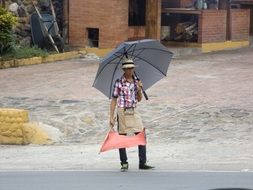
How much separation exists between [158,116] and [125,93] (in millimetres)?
4246

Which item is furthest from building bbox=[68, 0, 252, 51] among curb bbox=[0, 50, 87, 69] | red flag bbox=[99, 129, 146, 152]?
red flag bbox=[99, 129, 146, 152]

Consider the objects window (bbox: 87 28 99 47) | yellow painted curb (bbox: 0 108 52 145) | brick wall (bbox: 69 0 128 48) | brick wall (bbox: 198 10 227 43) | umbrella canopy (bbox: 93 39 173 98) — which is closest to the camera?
umbrella canopy (bbox: 93 39 173 98)

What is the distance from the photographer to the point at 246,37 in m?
26.0

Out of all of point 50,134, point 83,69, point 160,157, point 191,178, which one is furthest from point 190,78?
point 191,178

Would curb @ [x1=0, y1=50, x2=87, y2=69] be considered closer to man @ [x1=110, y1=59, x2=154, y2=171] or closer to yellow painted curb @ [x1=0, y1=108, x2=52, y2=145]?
yellow painted curb @ [x1=0, y1=108, x2=52, y2=145]

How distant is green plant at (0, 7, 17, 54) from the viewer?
20266 mm

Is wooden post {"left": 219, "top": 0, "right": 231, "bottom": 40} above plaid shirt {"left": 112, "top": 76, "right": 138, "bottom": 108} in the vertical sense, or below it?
above

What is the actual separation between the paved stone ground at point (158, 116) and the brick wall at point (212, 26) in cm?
370

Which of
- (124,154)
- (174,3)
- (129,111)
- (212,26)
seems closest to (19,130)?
(124,154)

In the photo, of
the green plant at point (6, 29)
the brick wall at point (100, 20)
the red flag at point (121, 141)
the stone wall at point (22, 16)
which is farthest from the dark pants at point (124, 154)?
the stone wall at point (22, 16)

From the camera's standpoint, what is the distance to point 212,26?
24.0 meters

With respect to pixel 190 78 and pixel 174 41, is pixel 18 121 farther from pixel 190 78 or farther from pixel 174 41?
pixel 174 41

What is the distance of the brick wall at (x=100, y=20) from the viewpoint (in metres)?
22.2

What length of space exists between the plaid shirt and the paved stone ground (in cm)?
102
